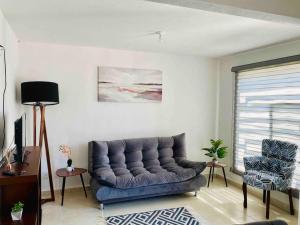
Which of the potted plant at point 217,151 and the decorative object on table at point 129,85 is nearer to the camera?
the decorative object on table at point 129,85

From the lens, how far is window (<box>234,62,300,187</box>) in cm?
344

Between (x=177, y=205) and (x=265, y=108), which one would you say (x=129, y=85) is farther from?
(x=265, y=108)

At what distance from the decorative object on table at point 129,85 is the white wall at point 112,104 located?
0.09m

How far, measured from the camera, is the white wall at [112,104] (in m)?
3.90

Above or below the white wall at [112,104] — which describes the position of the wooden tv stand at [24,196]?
below

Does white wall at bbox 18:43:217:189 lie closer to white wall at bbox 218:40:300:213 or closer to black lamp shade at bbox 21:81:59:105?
white wall at bbox 218:40:300:213

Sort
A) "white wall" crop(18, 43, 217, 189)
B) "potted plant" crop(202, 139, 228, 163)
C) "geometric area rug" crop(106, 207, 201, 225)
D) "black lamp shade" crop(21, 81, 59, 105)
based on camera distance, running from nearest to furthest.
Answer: "geometric area rug" crop(106, 207, 201, 225) < "black lamp shade" crop(21, 81, 59, 105) < "white wall" crop(18, 43, 217, 189) < "potted plant" crop(202, 139, 228, 163)

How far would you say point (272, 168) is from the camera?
3457mm

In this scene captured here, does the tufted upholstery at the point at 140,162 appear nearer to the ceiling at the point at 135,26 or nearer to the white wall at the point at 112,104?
the white wall at the point at 112,104

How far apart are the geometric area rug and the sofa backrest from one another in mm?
712

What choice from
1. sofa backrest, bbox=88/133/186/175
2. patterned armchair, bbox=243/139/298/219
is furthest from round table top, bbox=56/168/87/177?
patterned armchair, bbox=243/139/298/219

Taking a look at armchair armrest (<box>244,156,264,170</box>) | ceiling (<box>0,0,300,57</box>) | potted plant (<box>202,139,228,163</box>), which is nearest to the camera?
ceiling (<box>0,0,300,57</box>)

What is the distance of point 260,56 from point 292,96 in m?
0.83

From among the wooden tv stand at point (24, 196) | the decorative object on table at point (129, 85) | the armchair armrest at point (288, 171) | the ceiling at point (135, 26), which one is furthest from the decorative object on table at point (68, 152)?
the armchair armrest at point (288, 171)
